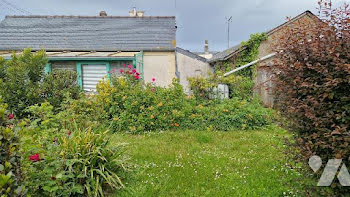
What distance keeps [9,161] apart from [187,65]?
38.6 feet

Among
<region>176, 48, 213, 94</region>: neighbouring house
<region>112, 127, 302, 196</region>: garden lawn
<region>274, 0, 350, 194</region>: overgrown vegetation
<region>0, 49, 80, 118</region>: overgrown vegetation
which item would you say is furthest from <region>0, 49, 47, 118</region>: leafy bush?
<region>176, 48, 213, 94</region>: neighbouring house

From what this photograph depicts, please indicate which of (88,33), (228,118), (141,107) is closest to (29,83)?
(141,107)

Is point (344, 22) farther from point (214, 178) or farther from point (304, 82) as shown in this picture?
point (214, 178)

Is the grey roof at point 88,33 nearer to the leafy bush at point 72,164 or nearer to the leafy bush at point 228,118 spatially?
the leafy bush at point 228,118

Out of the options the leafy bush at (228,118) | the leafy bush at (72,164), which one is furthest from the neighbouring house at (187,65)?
the leafy bush at (72,164)

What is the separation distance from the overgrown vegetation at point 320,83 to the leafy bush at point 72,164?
2.48m

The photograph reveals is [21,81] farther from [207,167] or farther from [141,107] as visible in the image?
[207,167]

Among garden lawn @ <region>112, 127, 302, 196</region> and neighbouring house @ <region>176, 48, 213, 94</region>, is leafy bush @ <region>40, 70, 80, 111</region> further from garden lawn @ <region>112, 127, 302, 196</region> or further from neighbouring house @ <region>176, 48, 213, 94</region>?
neighbouring house @ <region>176, 48, 213, 94</region>

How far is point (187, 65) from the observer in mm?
13016

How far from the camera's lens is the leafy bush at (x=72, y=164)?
2.54 meters

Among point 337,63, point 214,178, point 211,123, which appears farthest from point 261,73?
point 337,63

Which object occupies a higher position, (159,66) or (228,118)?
(159,66)

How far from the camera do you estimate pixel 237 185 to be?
10.8ft

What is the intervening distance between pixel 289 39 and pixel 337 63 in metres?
0.63
